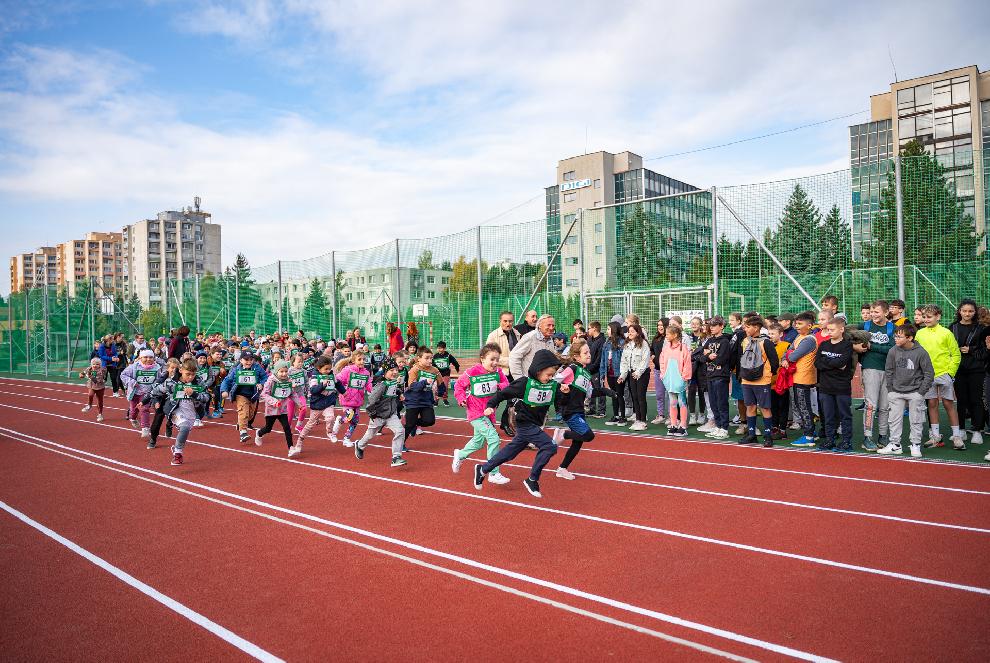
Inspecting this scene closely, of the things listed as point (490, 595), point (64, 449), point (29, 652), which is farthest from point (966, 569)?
point (64, 449)

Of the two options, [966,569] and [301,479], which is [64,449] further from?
[966,569]

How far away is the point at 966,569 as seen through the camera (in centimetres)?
505

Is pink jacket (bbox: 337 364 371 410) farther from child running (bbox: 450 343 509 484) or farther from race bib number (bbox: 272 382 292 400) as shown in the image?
child running (bbox: 450 343 509 484)

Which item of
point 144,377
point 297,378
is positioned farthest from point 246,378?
point 144,377

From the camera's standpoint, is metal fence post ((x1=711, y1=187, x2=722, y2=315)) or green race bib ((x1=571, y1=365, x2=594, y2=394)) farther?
metal fence post ((x1=711, y1=187, x2=722, y2=315))

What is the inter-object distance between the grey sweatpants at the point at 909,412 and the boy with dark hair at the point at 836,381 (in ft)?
1.76

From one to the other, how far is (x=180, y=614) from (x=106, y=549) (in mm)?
1948

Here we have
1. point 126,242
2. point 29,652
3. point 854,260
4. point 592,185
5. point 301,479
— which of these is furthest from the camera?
point 126,242

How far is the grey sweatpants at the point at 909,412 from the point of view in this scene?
29.6ft

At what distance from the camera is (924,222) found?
1219cm

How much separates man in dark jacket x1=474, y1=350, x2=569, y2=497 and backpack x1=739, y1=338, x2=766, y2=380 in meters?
4.12

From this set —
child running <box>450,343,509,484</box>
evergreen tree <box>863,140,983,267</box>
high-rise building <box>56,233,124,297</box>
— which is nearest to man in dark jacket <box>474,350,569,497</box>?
child running <box>450,343,509,484</box>

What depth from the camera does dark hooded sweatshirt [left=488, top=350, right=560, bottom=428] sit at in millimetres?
7508

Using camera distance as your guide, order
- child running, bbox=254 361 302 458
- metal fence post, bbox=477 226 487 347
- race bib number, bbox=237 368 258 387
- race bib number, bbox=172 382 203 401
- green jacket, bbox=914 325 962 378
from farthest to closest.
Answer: metal fence post, bbox=477 226 487 347
race bib number, bbox=237 368 258 387
child running, bbox=254 361 302 458
race bib number, bbox=172 382 203 401
green jacket, bbox=914 325 962 378
